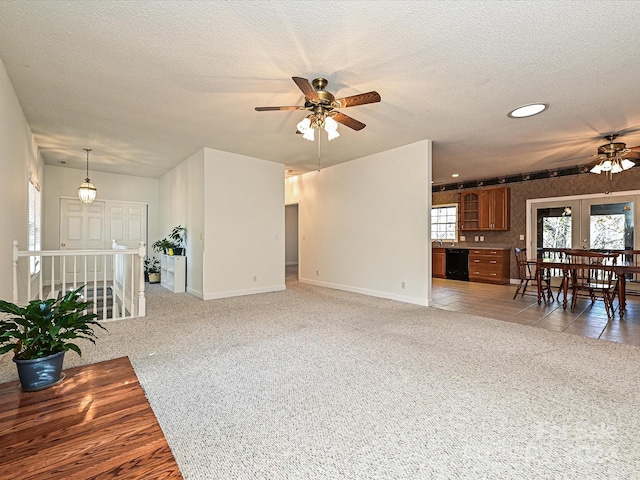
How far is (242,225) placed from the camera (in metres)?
5.82

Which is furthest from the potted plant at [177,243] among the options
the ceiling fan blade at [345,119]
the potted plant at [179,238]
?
the ceiling fan blade at [345,119]

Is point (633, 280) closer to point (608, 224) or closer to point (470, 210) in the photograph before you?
point (608, 224)

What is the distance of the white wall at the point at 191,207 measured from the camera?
5477mm

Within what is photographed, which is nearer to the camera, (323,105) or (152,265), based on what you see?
(323,105)

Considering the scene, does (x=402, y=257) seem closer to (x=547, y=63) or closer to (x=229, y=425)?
(x=547, y=63)

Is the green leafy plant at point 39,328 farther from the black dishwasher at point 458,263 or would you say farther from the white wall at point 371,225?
the black dishwasher at point 458,263

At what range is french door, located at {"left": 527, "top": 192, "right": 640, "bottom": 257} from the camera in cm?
587

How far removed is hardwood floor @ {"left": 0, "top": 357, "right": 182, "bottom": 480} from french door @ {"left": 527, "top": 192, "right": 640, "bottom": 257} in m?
7.99

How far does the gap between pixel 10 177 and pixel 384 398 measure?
167 inches

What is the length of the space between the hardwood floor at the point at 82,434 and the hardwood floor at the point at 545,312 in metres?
4.26

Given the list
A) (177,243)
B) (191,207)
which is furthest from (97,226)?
(191,207)

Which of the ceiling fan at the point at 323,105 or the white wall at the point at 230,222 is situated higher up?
the ceiling fan at the point at 323,105

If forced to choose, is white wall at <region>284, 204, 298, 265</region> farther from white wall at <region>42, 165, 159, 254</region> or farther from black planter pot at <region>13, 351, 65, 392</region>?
black planter pot at <region>13, 351, 65, 392</region>

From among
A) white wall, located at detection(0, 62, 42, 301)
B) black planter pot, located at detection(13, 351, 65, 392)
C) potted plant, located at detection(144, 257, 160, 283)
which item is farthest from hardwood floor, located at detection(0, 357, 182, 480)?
potted plant, located at detection(144, 257, 160, 283)
